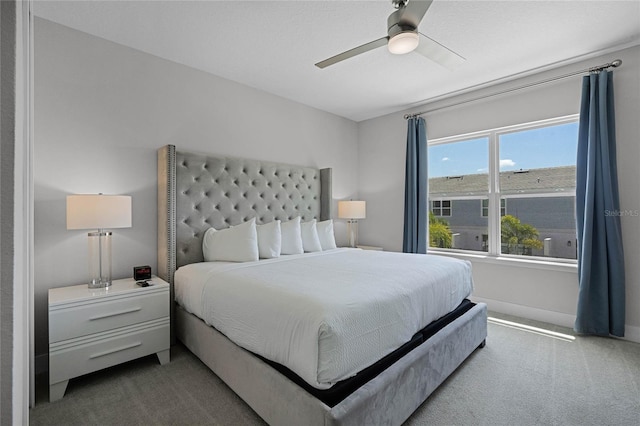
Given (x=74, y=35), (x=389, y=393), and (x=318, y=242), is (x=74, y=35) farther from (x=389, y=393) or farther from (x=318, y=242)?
(x=389, y=393)

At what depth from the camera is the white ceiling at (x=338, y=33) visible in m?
2.28

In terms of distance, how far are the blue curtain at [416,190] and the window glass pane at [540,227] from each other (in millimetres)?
990

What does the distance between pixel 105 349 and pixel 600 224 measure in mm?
4460


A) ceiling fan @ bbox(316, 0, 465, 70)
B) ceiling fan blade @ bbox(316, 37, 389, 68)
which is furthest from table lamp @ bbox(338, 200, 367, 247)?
ceiling fan @ bbox(316, 0, 465, 70)

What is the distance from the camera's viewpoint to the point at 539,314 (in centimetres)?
342

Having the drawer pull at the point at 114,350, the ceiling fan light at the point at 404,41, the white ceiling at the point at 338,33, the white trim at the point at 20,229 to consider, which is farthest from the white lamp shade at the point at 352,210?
the white trim at the point at 20,229

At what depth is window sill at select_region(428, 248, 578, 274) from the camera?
10.8 feet

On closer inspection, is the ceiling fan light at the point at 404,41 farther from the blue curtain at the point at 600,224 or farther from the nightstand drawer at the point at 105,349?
the nightstand drawer at the point at 105,349

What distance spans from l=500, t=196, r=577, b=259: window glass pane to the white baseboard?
645mm

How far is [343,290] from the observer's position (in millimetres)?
Answer: 1771

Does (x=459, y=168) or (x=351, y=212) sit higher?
(x=459, y=168)

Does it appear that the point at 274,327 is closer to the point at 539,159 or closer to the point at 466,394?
the point at 466,394

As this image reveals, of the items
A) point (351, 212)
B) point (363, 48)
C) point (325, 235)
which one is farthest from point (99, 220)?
point (351, 212)

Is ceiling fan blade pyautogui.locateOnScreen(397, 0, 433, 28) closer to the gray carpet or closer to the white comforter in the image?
the white comforter
